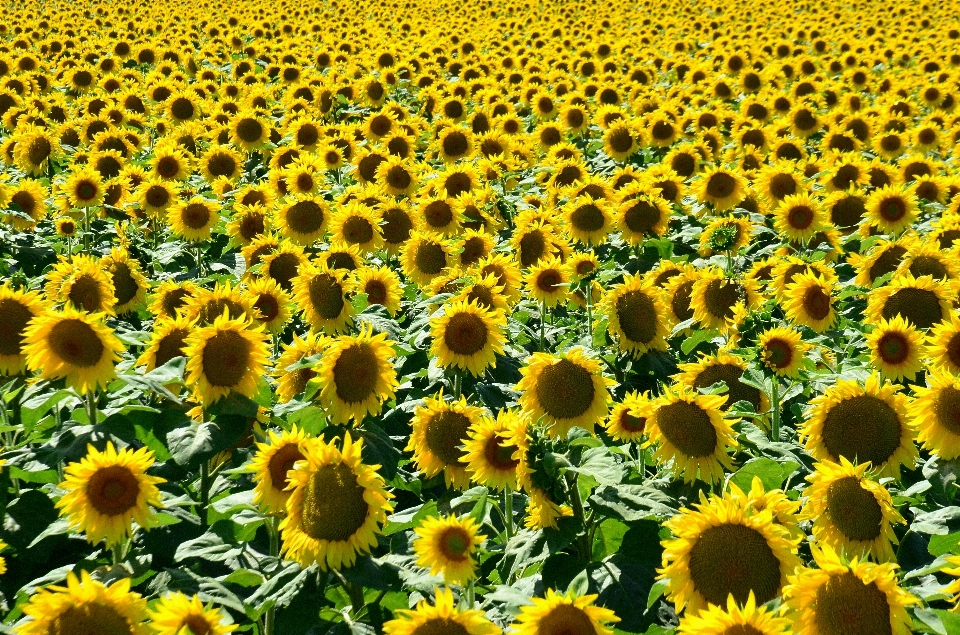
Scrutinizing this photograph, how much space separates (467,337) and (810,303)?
8.30 feet

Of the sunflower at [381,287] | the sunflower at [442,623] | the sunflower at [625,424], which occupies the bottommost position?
the sunflower at [625,424]

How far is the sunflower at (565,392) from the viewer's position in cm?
438

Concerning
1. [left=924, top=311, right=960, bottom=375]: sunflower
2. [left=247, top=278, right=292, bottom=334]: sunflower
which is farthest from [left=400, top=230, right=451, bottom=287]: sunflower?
[left=924, top=311, right=960, bottom=375]: sunflower

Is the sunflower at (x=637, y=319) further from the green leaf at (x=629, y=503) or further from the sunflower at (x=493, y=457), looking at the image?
the green leaf at (x=629, y=503)

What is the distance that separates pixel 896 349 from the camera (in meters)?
5.10

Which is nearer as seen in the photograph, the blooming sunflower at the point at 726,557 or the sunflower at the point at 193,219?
the blooming sunflower at the point at 726,557

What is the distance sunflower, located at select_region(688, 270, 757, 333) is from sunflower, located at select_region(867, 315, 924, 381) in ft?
2.99

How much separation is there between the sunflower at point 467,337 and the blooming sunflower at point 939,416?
6.89 ft

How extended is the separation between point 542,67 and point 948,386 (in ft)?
49.3

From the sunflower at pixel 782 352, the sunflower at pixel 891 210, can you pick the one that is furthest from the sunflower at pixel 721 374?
the sunflower at pixel 891 210

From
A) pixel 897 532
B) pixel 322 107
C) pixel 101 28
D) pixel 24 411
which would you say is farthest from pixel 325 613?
pixel 101 28

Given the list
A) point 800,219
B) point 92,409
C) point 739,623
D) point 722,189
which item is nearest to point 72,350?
point 92,409

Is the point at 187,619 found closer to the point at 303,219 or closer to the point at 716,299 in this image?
the point at 716,299

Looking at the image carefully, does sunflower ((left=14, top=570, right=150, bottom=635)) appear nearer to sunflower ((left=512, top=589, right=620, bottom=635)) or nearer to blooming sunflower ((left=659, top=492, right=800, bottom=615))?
sunflower ((left=512, top=589, right=620, bottom=635))
